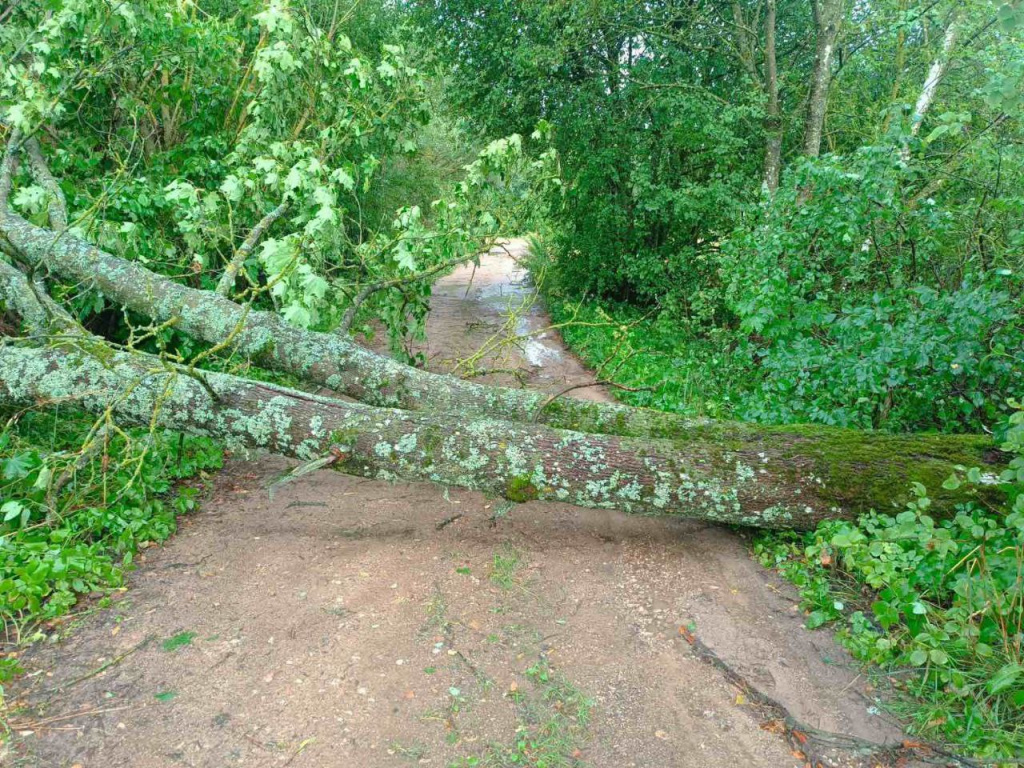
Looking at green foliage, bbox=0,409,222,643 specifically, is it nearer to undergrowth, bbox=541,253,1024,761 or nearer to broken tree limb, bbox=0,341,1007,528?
broken tree limb, bbox=0,341,1007,528

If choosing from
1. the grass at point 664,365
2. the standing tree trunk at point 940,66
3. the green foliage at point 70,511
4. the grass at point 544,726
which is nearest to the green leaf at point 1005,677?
the grass at point 544,726

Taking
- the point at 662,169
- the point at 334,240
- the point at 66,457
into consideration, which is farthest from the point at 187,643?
the point at 662,169

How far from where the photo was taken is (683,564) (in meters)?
4.12

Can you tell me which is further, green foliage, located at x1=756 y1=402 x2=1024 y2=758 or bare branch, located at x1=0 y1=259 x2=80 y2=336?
bare branch, located at x1=0 y1=259 x2=80 y2=336

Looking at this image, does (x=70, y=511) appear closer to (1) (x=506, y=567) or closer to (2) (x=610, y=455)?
(1) (x=506, y=567)

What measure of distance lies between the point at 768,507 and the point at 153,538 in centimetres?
402

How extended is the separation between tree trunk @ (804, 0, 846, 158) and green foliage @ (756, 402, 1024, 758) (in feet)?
18.9

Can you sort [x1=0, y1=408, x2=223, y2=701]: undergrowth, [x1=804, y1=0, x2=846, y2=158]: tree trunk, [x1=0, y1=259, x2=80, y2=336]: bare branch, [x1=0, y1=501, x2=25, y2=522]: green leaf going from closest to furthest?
[x1=0, y1=408, x2=223, y2=701]: undergrowth
[x1=0, y1=501, x2=25, y2=522]: green leaf
[x1=0, y1=259, x2=80, y2=336]: bare branch
[x1=804, y1=0, x2=846, y2=158]: tree trunk

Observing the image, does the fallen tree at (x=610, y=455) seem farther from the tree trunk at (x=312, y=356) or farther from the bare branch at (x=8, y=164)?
the bare branch at (x=8, y=164)

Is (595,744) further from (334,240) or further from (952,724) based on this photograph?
(334,240)

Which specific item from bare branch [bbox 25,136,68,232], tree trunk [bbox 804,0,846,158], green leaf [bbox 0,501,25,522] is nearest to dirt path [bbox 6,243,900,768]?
green leaf [bbox 0,501,25,522]

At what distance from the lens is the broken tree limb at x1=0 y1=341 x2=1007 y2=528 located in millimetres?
3961

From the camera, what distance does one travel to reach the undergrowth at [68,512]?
331 centimetres

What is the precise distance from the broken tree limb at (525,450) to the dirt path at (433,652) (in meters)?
0.50
